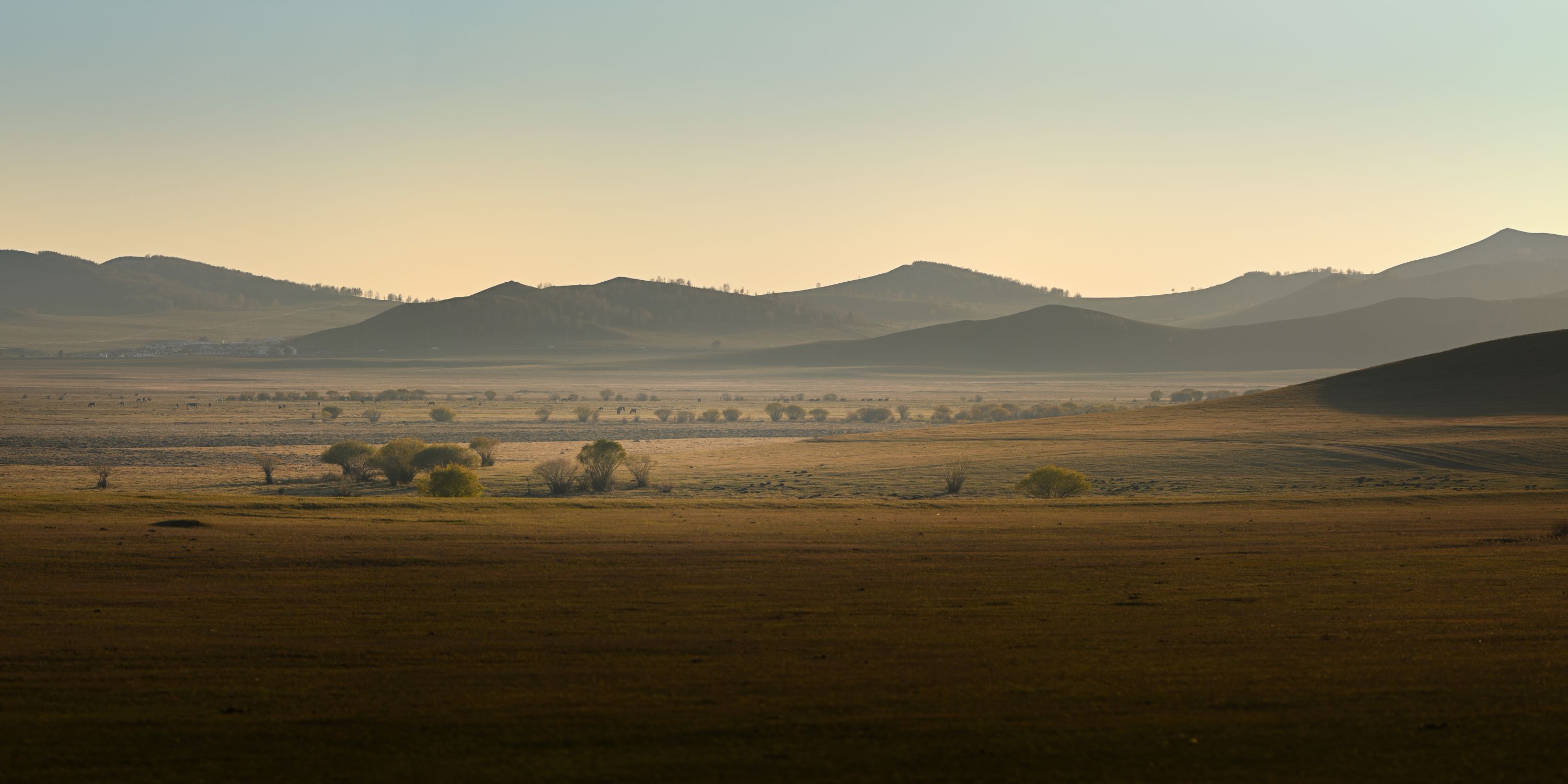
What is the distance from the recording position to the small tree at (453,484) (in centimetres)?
4131

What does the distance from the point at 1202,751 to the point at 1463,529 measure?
1787 cm

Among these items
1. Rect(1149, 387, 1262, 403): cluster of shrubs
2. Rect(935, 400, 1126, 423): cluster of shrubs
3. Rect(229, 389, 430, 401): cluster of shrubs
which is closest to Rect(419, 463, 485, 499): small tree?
Rect(935, 400, 1126, 423): cluster of shrubs

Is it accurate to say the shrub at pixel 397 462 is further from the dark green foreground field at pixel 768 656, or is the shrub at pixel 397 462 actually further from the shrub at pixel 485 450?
the dark green foreground field at pixel 768 656

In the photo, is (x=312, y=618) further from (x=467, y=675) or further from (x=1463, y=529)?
(x=1463, y=529)

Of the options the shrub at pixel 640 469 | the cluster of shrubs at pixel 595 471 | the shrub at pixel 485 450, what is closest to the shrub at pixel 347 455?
the shrub at pixel 485 450

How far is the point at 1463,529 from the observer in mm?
24969

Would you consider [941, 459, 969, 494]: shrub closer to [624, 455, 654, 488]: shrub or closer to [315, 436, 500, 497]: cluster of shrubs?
[624, 455, 654, 488]: shrub

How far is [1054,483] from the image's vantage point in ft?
138

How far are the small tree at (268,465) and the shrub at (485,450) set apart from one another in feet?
26.3

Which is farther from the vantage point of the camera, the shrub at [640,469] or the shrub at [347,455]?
the shrub at [347,455]

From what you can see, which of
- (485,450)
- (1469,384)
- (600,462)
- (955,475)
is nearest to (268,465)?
(485,450)

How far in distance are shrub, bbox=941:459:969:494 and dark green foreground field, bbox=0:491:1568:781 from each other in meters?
19.5

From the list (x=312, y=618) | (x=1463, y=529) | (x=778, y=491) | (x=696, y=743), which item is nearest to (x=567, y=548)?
(x=312, y=618)

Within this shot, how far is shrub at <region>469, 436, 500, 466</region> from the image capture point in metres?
57.2
